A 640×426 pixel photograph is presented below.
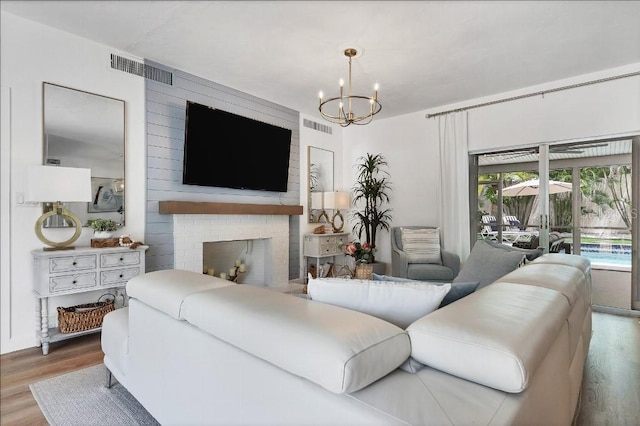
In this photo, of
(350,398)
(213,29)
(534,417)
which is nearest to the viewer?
(350,398)

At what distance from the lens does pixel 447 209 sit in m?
4.61

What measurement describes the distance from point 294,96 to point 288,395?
158 inches

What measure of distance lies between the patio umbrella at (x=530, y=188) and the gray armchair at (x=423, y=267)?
44.1 inches

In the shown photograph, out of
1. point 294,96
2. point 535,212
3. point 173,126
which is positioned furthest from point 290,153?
point 535,212

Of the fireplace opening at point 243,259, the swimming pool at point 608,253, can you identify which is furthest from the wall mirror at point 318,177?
the swimming pool at point 608,253

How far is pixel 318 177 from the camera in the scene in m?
5.25

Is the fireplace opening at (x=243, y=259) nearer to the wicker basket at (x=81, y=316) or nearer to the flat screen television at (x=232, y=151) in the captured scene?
the flat screen television at (x=232, y=151)

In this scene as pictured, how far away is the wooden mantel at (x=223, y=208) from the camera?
3391 millimetres

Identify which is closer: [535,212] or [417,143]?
[535,212]

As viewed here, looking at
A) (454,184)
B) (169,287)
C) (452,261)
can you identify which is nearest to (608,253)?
(452,261)

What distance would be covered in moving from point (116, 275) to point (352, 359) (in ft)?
8.91

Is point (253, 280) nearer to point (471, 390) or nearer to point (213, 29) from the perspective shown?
point (213, 29)

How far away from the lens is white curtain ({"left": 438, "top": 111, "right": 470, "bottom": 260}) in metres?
4.49

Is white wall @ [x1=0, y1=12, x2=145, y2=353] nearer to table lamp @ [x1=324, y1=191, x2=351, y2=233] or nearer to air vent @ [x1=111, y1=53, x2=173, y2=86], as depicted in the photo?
air vent @ [x1=111, y1=53, x2=173, y2=86]
